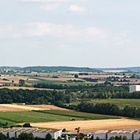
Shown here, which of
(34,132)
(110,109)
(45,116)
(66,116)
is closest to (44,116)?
(45,116)

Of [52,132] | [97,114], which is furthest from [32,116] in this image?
[52,132]

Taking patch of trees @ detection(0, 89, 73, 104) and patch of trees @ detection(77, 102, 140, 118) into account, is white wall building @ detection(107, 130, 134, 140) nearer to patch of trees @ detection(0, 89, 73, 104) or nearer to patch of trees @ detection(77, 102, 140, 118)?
patch of trees @ detection(77, 102, 140, 118)

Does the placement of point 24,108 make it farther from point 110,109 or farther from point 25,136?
point 25,136

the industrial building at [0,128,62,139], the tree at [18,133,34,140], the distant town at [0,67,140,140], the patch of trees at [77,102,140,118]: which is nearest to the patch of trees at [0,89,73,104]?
the distant town at [0,67,140,140]

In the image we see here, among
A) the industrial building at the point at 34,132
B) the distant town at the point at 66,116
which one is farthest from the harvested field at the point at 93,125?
the industrial building at the point at 34,132

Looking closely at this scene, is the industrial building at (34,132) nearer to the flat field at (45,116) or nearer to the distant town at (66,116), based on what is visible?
the distant town at (66,116)
